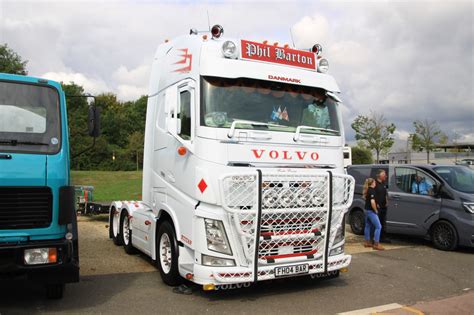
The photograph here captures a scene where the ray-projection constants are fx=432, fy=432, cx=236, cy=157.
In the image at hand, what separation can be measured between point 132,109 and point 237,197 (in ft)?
223

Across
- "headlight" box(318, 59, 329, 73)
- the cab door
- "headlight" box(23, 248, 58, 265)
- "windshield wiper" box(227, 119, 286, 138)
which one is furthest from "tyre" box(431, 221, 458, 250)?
"headlight" box(23, 248, 58, 265)

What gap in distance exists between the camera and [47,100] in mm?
5391

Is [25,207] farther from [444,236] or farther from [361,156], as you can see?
[361,156]

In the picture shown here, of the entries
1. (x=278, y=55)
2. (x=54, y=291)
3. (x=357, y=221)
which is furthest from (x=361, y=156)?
(x=54, y=291)

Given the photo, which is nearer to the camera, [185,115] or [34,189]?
[34,189]

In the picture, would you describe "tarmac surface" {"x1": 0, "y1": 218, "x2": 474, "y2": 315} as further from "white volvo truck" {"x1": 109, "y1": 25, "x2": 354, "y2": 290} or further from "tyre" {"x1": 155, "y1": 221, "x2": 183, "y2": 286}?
"white volvo truck" {"x1": 109, "y1": 25, "x2": 354, "y2": 290}

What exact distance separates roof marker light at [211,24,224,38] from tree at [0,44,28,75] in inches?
2076

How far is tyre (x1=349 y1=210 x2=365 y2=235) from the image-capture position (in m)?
11.6

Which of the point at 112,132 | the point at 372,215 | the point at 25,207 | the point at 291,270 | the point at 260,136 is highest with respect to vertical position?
the point at 112,132

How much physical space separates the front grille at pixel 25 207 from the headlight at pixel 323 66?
4291mm

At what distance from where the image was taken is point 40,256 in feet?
15.8

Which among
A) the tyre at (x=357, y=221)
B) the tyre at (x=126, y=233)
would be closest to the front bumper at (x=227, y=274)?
the tyre at (x=126, y=233)

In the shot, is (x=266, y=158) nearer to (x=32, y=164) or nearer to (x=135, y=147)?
(x=32, y=164)

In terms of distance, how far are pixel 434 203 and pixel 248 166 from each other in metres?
5.97
